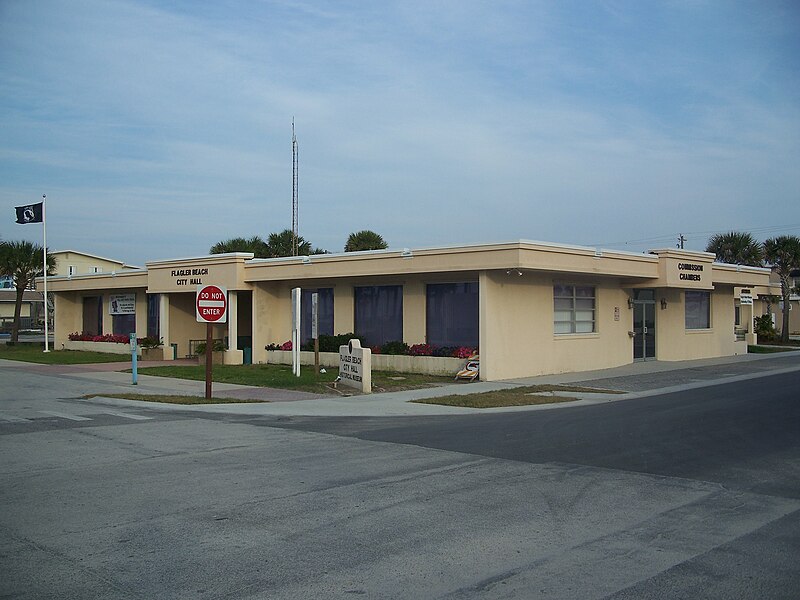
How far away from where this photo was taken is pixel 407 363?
2502 centimetres

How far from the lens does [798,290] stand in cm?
5275

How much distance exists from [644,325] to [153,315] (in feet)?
70.3

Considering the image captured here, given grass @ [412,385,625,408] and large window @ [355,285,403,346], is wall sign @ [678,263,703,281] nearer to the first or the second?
grass @ [412,385,625,408]

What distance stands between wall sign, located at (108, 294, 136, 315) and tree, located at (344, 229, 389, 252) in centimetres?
1267

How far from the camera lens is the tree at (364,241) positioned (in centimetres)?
4450

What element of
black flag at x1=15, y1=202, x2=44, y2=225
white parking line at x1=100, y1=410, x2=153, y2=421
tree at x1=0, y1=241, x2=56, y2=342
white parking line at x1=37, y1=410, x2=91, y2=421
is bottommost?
white parking line at x1=100, y1=410, x2=153, y2=421

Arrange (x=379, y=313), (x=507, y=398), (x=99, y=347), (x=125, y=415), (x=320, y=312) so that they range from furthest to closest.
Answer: (x=99, y=347)
(x=320, y=312)
(x=379, y=313)
(x=507, y=398)
(x=125, y=415)

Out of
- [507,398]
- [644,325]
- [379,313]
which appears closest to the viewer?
[507,398]

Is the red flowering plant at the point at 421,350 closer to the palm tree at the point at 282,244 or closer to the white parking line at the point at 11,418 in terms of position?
the white parking line at the point at 11,418

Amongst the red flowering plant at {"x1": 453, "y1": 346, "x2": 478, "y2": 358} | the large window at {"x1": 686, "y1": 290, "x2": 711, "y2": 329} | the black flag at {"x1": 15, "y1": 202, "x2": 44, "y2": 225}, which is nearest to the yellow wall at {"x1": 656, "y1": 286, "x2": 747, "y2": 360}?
the large window at {"x1": 686, "y1": 290, "x2": 711, "y2": 329}

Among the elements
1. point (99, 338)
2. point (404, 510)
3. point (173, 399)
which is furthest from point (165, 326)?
point (404, 510)

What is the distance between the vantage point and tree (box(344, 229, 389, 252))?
44.5 m

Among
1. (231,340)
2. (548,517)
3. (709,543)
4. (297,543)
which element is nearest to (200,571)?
(297,543)

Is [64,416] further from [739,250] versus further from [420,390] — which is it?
[739,250]
